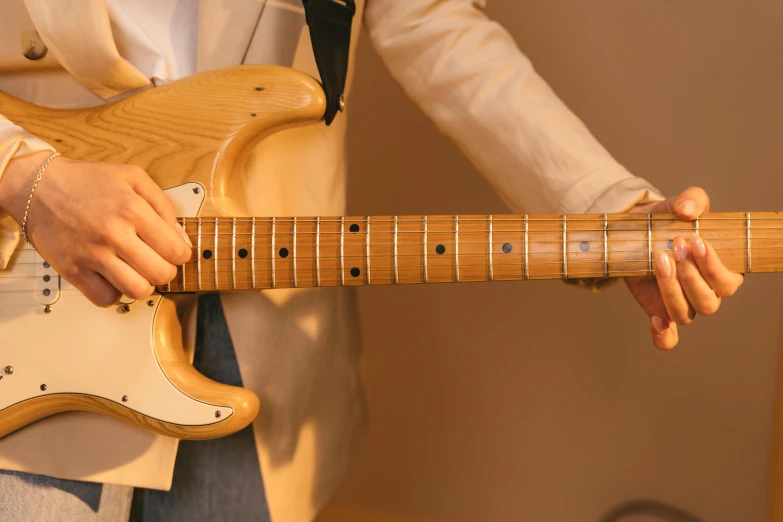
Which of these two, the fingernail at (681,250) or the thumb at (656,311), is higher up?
the fingernail at (681,250)

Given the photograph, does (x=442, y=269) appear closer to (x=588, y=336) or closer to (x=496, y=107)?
(x=496, y=107)

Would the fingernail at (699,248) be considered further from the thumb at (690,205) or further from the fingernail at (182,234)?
the fingernail at (182,234)

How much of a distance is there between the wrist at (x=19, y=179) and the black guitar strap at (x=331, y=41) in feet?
Result: 0.93

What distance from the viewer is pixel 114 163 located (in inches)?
22.4

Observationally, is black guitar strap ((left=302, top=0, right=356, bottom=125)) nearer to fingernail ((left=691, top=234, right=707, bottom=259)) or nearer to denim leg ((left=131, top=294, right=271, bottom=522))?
denim leg ((left=131, top=294, right=271, bottom=522))

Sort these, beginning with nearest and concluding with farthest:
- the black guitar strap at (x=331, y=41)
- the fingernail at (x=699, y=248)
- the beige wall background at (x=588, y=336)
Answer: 1. the fingernail at (x=699, y=248)
2. the black guitar strap at (x=331, y=41)
3. the beige wall background at (x=588, y=336)

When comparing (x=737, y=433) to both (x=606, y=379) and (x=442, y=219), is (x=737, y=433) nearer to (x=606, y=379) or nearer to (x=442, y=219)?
(x=606, y=379)

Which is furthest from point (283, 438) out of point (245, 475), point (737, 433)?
point (737, 433)

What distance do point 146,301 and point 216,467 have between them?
0.66 ft

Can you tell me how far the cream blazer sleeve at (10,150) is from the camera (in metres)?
0.55

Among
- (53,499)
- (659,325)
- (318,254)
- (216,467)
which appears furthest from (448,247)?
(53,499)

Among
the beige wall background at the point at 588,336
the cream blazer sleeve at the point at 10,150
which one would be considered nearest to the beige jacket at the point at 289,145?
the cream blazer sleeve at the point at 10,150

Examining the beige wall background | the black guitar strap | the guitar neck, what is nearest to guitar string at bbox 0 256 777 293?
the guitar neck

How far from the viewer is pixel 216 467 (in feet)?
2.10
